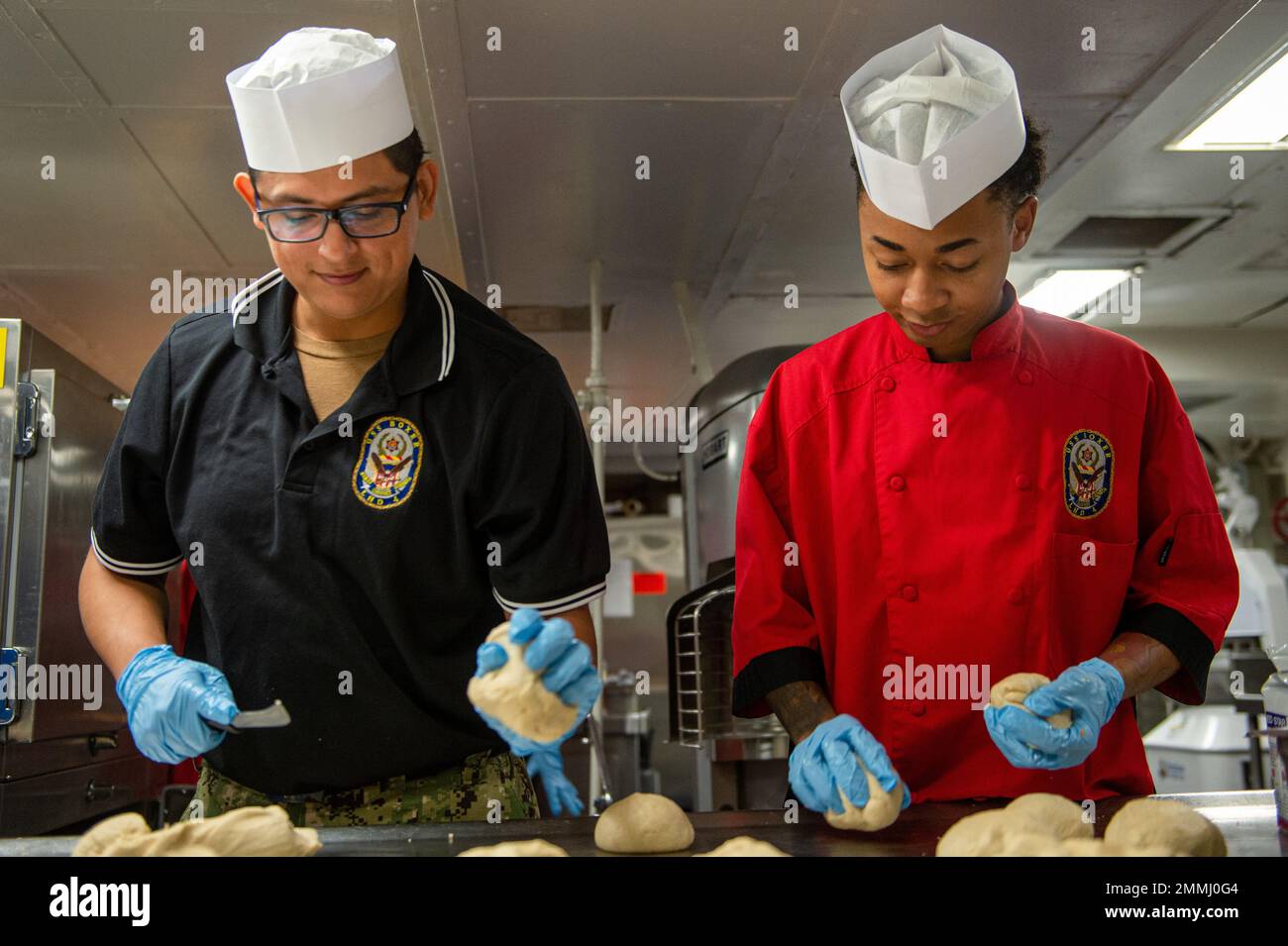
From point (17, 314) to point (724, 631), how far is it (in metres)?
1.61

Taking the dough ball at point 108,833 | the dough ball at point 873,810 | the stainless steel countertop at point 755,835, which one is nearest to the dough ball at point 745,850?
the stainless steel countertop at point 755,835

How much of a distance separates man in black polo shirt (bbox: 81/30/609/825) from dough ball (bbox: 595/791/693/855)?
0.22 m

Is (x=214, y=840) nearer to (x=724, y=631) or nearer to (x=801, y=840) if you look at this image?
(x=801, y=840)

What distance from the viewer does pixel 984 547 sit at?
5.12ft

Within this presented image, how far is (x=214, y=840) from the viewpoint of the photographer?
1.11 meters

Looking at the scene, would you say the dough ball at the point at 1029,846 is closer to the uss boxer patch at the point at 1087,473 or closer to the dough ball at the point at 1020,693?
the dough ball at the point at 1020,693

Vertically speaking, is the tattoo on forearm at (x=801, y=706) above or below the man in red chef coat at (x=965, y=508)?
below

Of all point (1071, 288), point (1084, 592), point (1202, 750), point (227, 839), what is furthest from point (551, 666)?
point (1202, 750)

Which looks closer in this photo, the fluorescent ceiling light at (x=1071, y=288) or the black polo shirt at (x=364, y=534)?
the black polo shirt at (x=364, y=534)

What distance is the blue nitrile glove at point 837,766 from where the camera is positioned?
1344 mm

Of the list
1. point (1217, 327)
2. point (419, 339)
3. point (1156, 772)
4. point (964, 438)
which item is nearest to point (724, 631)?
point (964, 438)

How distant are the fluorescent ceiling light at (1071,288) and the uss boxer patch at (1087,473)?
1.99 m

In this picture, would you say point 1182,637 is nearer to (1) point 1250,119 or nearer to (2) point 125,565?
(2) point 125,565

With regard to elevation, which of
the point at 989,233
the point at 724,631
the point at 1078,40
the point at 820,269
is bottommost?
the point at 724,631
